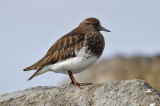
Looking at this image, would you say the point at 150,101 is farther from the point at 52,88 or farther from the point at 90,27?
the point at 90,27

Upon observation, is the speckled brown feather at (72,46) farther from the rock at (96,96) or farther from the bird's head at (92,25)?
the rock at (96,96)

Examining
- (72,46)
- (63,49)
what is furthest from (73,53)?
(63,49)

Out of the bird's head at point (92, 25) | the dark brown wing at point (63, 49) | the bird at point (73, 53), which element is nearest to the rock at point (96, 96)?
the bird at point (73, 53)

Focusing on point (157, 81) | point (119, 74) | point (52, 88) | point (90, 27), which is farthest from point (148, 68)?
point (52, 88)

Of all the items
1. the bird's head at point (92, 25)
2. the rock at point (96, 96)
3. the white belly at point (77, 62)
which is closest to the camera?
the rock at point (96, 96)

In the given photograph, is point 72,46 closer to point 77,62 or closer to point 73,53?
point 73,53

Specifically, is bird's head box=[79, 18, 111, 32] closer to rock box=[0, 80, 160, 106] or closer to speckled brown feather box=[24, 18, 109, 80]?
speckled brown feather box=[24, 18, 109, 80]
